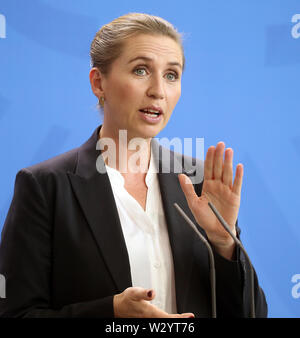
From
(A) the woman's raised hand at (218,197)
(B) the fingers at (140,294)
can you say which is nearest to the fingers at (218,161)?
(A) the woman's raised hand at (218,197)

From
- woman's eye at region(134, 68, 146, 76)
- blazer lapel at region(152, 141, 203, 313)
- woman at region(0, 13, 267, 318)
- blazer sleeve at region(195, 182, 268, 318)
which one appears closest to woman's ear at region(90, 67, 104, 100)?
woman at region(0, 13, 267, 318)

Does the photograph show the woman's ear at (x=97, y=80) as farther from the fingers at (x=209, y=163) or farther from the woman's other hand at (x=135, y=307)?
the woman's other hand at (x=135, y=307)

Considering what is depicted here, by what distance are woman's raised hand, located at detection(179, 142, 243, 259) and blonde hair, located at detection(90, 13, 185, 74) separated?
1.16ft

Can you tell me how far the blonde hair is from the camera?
4.28 feet

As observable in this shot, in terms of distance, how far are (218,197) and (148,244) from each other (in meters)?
0.21

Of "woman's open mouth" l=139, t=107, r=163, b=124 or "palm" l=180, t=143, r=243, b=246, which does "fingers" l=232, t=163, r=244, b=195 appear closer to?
"palm" l=180, t=143, r=243, b=246

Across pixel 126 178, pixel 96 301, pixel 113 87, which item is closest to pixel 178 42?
pixel 113 87

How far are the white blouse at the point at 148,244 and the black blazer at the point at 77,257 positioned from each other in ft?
0.09

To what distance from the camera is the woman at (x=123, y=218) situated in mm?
Answer: 1188

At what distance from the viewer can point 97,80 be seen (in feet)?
4.52

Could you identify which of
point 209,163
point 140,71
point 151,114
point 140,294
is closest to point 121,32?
point 140,71

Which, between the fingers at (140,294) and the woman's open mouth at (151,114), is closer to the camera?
the fingers at (140,294)

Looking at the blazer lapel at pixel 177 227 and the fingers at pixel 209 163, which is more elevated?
the fingers at pixel 209 163

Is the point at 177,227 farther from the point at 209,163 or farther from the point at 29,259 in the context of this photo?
the point at 29,259
